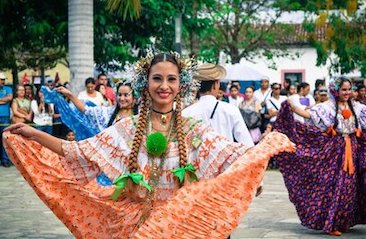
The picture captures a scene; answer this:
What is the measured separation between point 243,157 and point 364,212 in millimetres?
4959

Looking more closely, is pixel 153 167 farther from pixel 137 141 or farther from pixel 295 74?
pixel 295 74

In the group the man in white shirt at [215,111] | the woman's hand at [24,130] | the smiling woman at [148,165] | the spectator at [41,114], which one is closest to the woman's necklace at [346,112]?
Answer: the man in white shirt at [215,111]

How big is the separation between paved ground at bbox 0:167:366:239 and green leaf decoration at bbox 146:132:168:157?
3.81 meters

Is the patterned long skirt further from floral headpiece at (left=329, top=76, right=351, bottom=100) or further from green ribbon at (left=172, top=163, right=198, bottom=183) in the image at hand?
floral headpiece at (left=329, top=76, right=351, bottom=100)

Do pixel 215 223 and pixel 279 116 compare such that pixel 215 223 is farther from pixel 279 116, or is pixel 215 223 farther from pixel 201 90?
pixel 279 116

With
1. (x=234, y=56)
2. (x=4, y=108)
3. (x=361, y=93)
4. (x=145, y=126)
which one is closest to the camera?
(x=145, y=126)

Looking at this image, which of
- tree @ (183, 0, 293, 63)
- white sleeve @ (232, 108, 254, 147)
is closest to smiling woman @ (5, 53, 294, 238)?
white sleeve @ (232, 108, 254, 147)

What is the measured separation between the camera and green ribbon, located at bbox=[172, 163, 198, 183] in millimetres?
6234

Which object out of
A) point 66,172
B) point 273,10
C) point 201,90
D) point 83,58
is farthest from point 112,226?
point 273,10

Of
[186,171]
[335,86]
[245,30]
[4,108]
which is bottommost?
[4,108]

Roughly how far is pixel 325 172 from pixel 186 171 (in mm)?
4928

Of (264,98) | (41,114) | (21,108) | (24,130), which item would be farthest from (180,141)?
→ (264,98)

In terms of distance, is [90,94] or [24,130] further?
[90,94]

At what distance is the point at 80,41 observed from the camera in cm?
1722
